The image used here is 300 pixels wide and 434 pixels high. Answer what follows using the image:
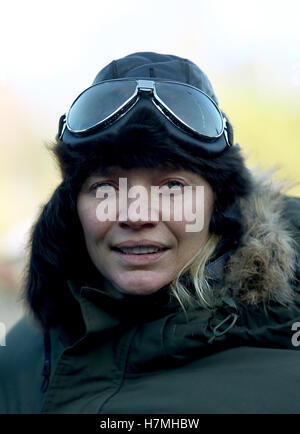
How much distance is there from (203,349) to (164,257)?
309 millimetres

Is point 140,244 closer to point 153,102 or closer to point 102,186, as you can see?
point 102,186

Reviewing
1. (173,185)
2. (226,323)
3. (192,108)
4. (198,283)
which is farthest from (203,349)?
(192,108)

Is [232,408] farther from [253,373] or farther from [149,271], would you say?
[149,271]

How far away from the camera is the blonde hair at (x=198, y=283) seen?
1.60 metres

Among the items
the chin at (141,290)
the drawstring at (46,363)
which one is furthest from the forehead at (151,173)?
the drawstring at (46,363)

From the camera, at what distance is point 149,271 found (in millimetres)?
1648

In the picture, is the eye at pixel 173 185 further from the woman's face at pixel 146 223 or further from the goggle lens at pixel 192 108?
the goggle lens at pixel 192 108

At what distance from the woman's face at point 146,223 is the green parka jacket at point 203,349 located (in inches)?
3.1

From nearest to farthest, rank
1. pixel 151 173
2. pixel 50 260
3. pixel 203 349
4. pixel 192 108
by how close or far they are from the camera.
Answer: pixel 203 349
pixel 151 173
pixel 192 108
pixel 50 260

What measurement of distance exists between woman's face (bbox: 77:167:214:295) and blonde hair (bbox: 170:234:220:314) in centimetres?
2

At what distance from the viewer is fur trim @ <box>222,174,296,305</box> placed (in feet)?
5.16

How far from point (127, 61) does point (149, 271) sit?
2.40 feet

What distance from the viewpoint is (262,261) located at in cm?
162
